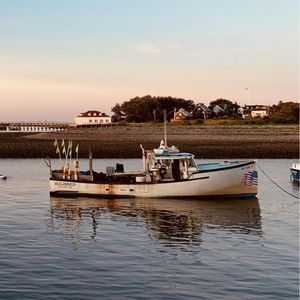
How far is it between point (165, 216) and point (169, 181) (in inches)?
211

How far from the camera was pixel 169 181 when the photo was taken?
33375 millimetres

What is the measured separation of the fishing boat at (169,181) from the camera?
3319cm

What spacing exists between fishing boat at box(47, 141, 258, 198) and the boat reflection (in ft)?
2.05

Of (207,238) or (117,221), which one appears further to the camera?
(117,221)

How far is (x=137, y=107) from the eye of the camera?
566 feet

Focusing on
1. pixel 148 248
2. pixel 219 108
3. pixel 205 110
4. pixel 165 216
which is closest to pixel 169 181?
pixel 165 216

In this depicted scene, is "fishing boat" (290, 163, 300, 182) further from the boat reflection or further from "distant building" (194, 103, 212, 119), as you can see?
"distant building" (194, 103, 212, 119)

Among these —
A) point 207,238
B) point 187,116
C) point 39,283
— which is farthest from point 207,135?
point 39,283

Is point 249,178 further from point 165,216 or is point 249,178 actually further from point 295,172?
point 295,172

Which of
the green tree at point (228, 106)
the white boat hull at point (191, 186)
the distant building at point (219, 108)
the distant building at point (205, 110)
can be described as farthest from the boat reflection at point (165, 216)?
the green tree at point (228, 106)

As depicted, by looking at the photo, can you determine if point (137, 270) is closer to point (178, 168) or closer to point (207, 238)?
point (207, 238)

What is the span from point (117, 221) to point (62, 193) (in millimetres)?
9088

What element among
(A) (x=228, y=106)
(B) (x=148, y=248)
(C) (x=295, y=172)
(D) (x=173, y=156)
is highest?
(A) (x=228, y=106)

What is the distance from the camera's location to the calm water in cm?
1609
